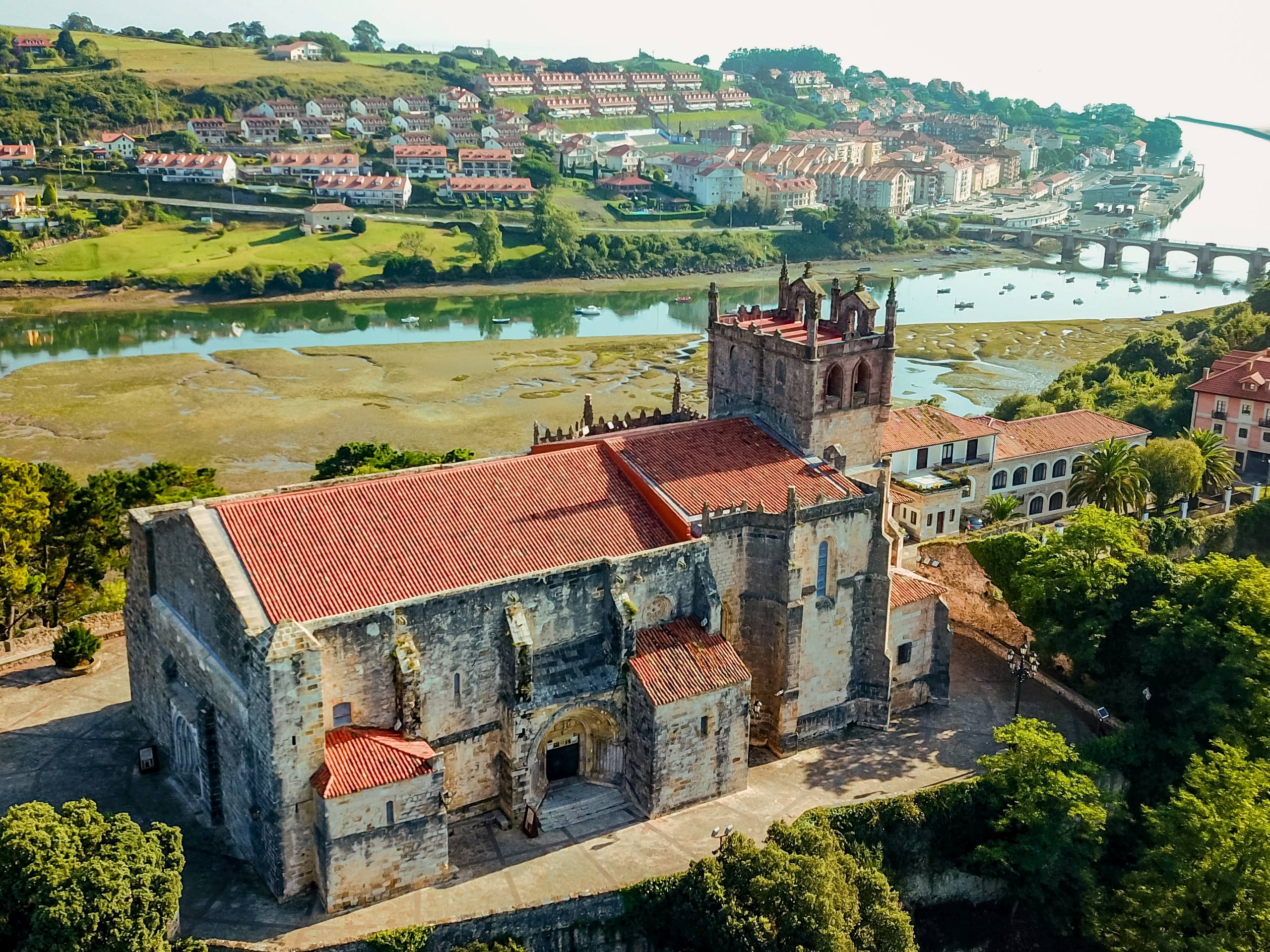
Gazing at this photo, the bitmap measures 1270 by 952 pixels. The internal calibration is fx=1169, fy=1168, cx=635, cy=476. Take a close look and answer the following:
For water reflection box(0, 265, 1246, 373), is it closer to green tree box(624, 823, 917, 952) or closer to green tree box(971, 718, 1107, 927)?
green tree box(624, 823, 917, 952)

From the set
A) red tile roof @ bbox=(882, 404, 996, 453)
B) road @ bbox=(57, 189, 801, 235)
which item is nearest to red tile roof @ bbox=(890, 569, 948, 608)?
red tile roof @ bbox=(882, 404, 996, 453)

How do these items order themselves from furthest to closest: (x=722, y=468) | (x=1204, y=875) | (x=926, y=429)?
(x=926, y=429), (x=722, y=468), (x=1204, y=875)

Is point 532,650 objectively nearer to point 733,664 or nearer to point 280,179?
point 733,664

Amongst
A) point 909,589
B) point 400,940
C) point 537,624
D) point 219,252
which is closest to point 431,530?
point 537,624

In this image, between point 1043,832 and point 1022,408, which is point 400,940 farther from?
point 1022,408

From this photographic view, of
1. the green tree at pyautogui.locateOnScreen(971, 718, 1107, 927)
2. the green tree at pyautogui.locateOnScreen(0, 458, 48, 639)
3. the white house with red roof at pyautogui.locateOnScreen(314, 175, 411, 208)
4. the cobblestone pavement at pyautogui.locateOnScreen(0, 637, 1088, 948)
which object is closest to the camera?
the cobblestone pavement at pyautogui.locateOnScreen(0, 637, 1088, 948)
